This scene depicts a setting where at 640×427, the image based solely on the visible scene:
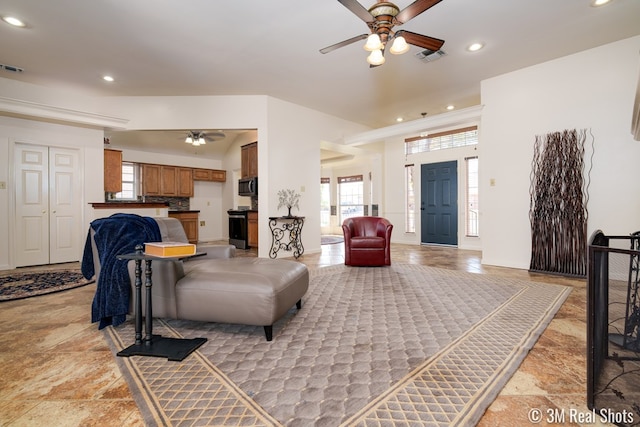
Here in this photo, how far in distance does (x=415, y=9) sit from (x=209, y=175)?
7432 mm

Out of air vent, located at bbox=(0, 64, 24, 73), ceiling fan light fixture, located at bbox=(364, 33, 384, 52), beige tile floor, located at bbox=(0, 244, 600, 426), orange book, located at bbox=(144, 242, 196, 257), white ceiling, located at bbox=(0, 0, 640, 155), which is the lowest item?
beige tile floor, located at bbox=(0, 244, 600, 426)

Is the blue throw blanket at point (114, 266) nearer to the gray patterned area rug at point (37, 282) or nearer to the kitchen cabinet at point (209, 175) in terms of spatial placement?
the gray patterned area rug at point (37, 282)

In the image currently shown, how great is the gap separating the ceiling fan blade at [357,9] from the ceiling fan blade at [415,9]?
25 centimetres

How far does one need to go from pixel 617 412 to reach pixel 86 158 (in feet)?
22.8

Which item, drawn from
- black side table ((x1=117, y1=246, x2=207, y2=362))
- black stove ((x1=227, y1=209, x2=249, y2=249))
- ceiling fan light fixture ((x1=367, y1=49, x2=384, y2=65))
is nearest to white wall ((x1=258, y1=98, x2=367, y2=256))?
black stove ((x1=227, y1=209, x2=249, y2=249))

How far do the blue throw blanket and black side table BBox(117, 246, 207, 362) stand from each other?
18.1 inches

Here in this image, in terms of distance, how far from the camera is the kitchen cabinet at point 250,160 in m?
6.95

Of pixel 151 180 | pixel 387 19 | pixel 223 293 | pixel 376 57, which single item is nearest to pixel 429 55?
pixel 376 57

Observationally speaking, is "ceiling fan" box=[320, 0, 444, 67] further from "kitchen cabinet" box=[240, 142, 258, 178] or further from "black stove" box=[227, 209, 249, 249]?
"black stove" box=[227, 209, 249, 249]

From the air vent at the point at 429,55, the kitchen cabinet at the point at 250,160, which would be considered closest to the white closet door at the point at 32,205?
the kitchen cabinet at the point at 250,160

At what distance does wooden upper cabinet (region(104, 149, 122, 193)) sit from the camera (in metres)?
5.86

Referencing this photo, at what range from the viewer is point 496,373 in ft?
5.19

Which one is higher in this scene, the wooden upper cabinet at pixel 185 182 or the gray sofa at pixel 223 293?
the wooden upper cabinet at pixel 185 182

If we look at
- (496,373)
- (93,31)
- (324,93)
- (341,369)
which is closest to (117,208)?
(93,31)
